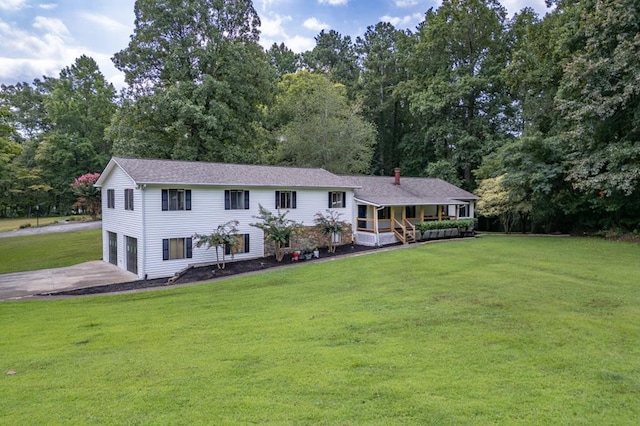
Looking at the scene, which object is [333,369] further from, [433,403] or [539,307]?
[539,307]

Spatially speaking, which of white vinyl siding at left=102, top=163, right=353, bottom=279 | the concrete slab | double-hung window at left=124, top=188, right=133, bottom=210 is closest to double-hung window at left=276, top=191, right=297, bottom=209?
white vinyl siding at left=102, top=163, right=353, bottom=279

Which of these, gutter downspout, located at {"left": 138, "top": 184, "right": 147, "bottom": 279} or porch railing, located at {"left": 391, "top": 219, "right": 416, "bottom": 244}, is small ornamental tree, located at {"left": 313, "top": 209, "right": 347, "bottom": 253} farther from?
gutter downspout, located at {"left": 138, "top": 184, "right": 147, "bottom": 279}

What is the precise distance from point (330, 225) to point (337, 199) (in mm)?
3069

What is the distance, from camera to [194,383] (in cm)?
520

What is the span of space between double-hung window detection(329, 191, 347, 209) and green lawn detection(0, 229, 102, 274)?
1482 centimetres

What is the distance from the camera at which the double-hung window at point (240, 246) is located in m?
18.9

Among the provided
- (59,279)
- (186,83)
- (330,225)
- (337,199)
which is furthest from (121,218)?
(186,83)

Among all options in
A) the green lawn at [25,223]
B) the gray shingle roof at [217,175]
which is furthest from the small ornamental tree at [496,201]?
the green lawn at [25,223]

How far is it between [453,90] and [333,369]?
35691 mm

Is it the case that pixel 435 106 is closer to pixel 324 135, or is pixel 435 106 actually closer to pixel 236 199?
pixel 324 135

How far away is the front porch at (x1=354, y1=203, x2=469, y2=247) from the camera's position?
23438 millimetres

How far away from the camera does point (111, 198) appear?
20.3m

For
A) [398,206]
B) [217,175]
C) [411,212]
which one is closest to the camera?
[217,175]

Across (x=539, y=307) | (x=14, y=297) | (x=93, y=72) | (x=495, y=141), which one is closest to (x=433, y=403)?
(x=539, y=307)
